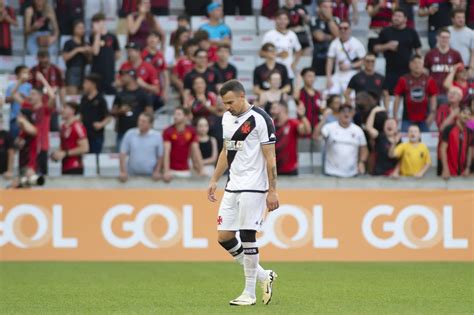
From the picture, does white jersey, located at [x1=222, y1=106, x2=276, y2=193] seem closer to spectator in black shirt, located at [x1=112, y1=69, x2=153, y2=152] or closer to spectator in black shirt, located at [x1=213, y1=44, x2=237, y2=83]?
spectator in black shirt, located at [x1=112, y1=69, x2=153, y2=152]

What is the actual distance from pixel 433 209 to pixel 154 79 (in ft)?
18.9

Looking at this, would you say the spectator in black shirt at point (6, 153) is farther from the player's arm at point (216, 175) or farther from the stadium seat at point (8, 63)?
the player's arm at point (216, 175)

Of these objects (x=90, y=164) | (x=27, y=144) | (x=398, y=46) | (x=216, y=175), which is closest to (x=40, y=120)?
(x=27, y=144)

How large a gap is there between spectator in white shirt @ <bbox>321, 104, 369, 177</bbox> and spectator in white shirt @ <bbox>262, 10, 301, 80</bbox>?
104 inches

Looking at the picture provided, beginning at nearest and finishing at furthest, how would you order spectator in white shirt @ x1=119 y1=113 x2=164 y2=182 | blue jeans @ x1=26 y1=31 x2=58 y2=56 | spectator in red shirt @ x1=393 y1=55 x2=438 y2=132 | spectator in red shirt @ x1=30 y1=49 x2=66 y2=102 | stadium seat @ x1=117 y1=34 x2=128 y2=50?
spectator in white shirt @ x1=119 y1=113 x2=164 y2=182 → spectator in red shirt @ x1=393 y1=55 x2=438 y2=132 → spectator in red shirt @ x1=30 y1=49 x2=66 y2=102 → blue jeans @ x1=26 y1=31 x2=58 y2=56 → stadium seat @ x1=117 y1=34 x2=128 y2=50

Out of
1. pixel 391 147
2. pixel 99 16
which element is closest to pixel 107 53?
pixel 99 16

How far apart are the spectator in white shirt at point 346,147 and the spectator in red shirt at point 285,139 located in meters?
0.58

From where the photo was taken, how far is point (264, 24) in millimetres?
23016

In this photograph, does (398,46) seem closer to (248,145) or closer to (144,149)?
(144,149)

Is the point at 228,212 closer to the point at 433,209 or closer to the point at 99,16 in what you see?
the point at 433,209

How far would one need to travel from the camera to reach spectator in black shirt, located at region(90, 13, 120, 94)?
21.2 m

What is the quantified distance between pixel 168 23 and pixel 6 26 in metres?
3.27

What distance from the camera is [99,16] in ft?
70.5

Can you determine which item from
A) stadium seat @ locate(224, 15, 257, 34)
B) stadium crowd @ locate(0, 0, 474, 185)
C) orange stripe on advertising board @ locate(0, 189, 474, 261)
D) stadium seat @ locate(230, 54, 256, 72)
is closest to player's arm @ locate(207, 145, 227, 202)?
orange stripe on advertising board @ locate(0, 189, 474, 261)
